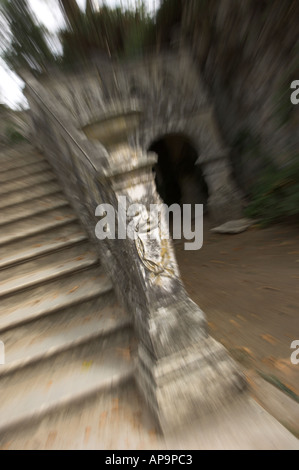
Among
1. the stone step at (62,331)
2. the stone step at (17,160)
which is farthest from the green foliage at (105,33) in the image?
the stone step at (62,331)

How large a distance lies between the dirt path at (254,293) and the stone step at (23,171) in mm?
2872

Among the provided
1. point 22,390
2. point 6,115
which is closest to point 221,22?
point 6,115

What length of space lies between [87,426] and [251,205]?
5.36 meters

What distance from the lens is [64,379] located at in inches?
68.4

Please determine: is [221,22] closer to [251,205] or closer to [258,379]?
[251,205]

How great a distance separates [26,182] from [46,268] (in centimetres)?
191

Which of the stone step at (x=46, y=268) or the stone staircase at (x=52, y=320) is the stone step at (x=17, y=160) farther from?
the stone step at (x=46, y=268)

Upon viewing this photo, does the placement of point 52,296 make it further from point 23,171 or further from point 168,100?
point 168,100

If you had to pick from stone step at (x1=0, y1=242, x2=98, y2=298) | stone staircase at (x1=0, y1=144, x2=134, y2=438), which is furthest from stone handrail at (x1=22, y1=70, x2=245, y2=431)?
stone step at (x1=0, y1=242, x2=98, y2=298)

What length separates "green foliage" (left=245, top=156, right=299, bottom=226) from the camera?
4.68m

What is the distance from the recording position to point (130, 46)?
262 inches

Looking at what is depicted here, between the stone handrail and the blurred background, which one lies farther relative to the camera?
the blurred background

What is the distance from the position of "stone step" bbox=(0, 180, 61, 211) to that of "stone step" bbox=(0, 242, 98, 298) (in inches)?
44.7

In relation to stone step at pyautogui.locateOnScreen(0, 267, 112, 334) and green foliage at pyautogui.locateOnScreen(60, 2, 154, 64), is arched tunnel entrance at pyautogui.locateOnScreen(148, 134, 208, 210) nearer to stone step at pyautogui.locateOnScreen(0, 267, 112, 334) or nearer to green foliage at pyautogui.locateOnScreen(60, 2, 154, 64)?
green foliage at pyautogui.locateOnScreen(60, 2, 154, 64)
